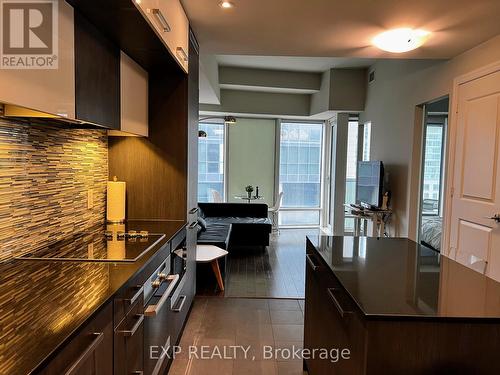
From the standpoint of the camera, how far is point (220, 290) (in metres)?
3.63

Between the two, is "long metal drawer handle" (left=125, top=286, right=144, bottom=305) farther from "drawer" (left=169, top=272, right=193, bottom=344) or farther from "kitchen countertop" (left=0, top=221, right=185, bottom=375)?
"drawer" (left=169, top=272, right=193, bottom=344)

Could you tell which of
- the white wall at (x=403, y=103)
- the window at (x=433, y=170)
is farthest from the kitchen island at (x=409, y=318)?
the window at (x=433, y=170)

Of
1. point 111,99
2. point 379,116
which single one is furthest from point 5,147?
point 379,116

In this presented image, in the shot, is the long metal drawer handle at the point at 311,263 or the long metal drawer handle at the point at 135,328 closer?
the long metal drawer handle at the point at 135,328

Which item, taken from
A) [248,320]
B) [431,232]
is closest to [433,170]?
[431,232]

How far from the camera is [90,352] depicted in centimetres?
99

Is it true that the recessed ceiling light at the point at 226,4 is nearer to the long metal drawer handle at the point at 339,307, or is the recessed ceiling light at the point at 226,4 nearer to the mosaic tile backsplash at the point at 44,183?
the mosaic tile backsplash at the point at 44,183

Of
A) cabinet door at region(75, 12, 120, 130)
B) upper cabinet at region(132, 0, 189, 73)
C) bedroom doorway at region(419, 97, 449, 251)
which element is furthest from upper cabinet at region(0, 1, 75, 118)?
bedroom doorway at region(419, 97, 449, 251)

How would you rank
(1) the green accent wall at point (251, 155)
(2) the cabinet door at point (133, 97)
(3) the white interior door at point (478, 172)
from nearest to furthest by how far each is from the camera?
(2) the cabinet door at point (133, 97) → (3) the white interior door at point (478, 172) → (1) the green accent wall at point (251, 155)

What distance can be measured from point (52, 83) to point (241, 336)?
2.23 m

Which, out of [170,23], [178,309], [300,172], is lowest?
[178,309]

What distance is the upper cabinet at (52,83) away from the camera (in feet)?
3.62

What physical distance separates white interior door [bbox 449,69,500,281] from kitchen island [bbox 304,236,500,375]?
59.5 inches

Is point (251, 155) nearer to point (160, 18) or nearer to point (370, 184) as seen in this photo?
point (370, 184)
